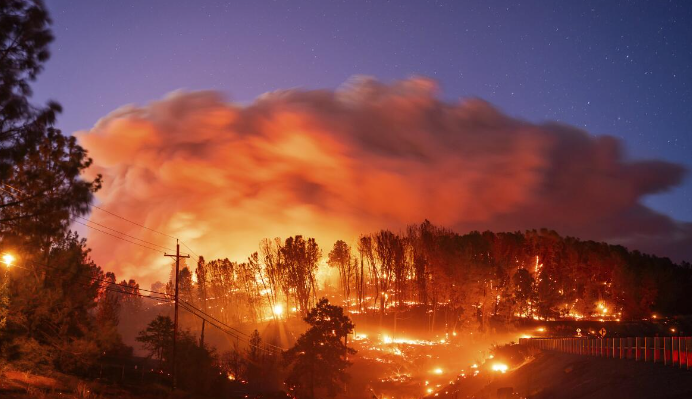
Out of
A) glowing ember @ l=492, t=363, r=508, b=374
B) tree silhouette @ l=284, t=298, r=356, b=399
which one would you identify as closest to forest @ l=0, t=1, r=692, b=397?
tree silhouette @ l=284, t=298, r=356, b=399

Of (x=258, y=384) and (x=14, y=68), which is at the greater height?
(x=14, y=68)

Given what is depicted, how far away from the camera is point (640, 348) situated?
32.7m

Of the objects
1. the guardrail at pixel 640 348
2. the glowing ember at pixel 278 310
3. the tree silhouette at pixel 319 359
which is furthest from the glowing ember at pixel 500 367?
the glowing ember at pixel 278 310

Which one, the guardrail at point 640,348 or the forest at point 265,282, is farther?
the guardrail at point 640,348

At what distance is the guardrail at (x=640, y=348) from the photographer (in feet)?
88.7

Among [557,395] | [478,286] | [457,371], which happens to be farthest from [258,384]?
[557,395]

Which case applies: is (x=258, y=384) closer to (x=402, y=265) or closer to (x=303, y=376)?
(x=303, y=376)

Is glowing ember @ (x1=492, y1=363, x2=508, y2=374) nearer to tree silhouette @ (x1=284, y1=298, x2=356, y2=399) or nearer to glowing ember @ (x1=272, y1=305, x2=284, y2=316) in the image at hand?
tree silhouette @ (x1=284, y1=298, x2=356, y2=399)

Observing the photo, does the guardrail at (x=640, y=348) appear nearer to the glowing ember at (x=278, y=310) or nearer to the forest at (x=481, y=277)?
the forest at (x=481, y=277)

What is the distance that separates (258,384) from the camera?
6388cm

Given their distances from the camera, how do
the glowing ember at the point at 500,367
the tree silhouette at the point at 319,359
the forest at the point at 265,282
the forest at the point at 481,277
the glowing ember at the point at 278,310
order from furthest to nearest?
the glowing ember at the point at 278,310 < the forest at the point at 481,277 < the tree silhouette at the point at 319,359 < the glowing ember at the point at 500,367 < the forest at the point at 265,282

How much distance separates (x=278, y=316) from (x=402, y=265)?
26.4 metres

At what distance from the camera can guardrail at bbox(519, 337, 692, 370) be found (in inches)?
1064

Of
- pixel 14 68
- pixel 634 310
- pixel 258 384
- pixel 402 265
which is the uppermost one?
pixel 14 68
